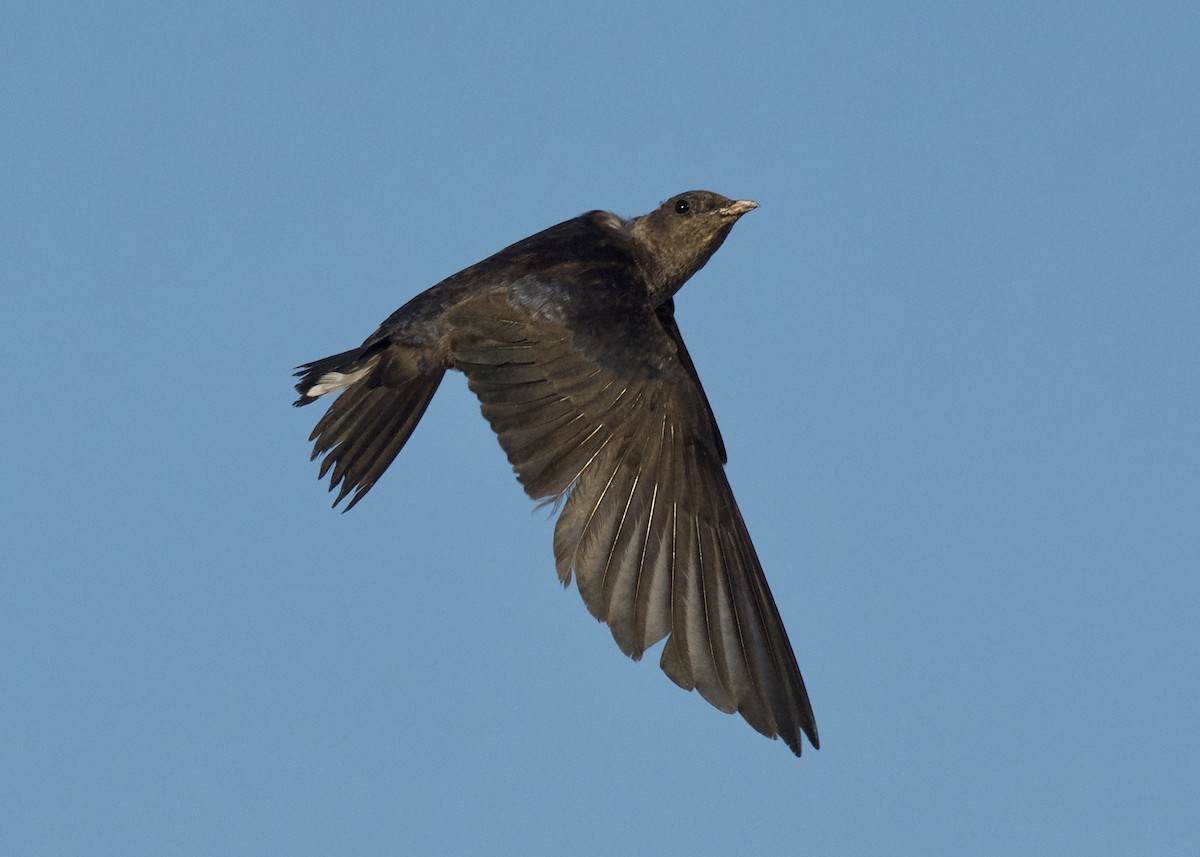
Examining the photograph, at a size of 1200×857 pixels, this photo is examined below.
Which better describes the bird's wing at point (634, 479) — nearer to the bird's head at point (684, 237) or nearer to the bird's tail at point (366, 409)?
A: the bird's tail at point (366, 409)

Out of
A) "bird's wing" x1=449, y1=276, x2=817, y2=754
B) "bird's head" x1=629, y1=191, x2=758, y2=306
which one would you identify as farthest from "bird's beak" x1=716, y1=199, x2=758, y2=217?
"bird's wing" x1=449, y1=276, x2=817, y2=754

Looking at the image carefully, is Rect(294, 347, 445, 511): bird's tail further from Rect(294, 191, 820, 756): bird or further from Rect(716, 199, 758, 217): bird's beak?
Rect(716, 199, 758, 217): bird's beak

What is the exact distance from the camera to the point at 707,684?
8.84 meters

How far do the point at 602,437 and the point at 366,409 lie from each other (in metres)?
1.54

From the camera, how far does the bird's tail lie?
9766 mm

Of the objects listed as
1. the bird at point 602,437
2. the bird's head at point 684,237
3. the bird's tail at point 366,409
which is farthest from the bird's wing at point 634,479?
the bird's head at point 684,237

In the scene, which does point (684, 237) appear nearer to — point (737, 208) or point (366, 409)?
point (737, 208)

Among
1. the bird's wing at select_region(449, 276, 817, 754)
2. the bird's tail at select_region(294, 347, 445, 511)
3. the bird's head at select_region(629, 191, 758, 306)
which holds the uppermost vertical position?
the bird's head at select_region(629, 191, 758, 306)

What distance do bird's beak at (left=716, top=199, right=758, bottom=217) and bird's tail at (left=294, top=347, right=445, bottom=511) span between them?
2.26 metres

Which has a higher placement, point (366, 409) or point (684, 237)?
point (684, 237)

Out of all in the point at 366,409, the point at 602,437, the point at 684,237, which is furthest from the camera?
the point at 684,237

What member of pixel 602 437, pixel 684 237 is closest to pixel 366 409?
pixel 602 437

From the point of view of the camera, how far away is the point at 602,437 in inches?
369

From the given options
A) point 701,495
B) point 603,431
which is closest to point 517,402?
point 603,431
